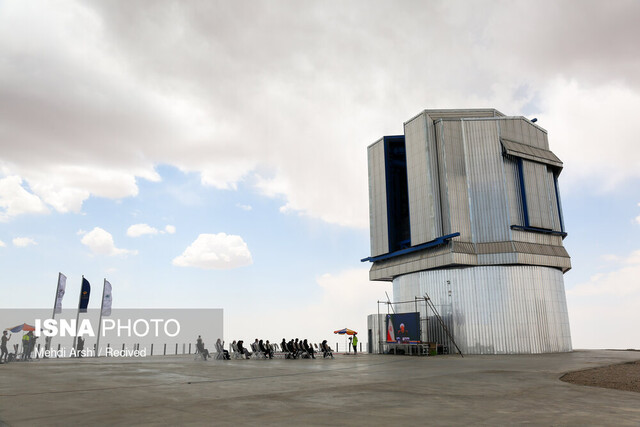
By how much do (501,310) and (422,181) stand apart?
44.5 feet

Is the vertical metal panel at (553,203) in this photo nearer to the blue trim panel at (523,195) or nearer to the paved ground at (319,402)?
the blue trim panel at (523,195)

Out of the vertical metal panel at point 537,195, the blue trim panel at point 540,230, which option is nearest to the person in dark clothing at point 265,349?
the blue trim panel at point 540,230

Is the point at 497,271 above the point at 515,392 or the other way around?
above

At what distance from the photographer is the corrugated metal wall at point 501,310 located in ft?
124

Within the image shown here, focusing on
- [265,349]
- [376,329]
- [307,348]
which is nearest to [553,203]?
[376,329]

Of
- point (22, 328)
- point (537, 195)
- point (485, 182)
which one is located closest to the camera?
point (22, 328)

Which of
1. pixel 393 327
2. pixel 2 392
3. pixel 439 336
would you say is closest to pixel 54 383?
pixel 2 392

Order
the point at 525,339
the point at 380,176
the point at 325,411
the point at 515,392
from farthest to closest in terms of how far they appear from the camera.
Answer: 1. the point at 380,176
2. the point at 525,339
3. the point at 515,392
4. the point at 325,411

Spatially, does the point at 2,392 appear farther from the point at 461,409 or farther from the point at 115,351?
the point at 115,351

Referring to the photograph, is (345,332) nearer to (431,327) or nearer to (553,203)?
(431,327)

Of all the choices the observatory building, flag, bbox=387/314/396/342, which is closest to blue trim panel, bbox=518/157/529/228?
the observatory building

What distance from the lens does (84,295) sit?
4550cm

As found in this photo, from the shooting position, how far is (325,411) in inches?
348

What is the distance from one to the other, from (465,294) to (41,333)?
123 feet
